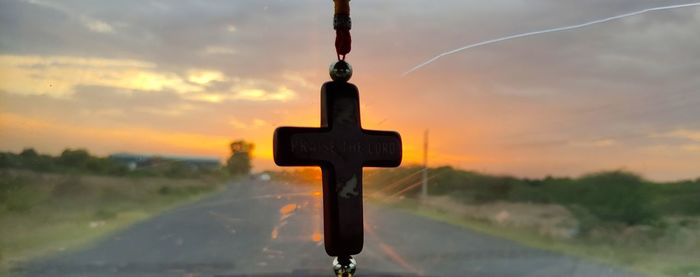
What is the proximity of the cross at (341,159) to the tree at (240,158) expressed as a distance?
0.74 m

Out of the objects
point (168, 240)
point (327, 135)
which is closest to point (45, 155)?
point (168, 240)

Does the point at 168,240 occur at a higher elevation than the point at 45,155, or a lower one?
lower

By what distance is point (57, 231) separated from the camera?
175 cm

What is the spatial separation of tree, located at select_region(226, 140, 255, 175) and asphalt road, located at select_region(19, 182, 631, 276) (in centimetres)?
11

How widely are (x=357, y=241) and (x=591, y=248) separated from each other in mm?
1538

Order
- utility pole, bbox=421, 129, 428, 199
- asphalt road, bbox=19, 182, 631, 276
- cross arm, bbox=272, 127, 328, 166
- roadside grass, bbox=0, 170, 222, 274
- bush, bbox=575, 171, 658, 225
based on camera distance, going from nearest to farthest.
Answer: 1. cross arm, bbox=272, 127, 328, 166
2. roadside grass, bbox=0, 170, 222, 274
3. asphalt road, bbox=19, 182, 631, 276
4. utility pole, bbox=421, 129, 428, 199
5. bush, bbox=575, 171, 658, 225

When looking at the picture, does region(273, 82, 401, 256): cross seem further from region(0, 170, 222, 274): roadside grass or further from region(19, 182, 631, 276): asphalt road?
region(0, 170, 222, 274): roadside grass

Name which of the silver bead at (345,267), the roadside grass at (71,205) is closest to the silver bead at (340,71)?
the silver bead at (345,267)

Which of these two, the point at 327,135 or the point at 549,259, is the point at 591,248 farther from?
the point at 327,135

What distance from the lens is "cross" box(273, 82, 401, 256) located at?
3.34 ft

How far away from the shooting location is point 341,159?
1034 mm

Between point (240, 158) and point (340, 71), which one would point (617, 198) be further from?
point (340, 71)

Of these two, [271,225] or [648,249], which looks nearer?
[271,225]

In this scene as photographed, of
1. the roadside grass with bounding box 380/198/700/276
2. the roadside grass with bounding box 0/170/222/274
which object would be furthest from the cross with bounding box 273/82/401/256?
the roadside grass with bounding box 380/198/700/276
